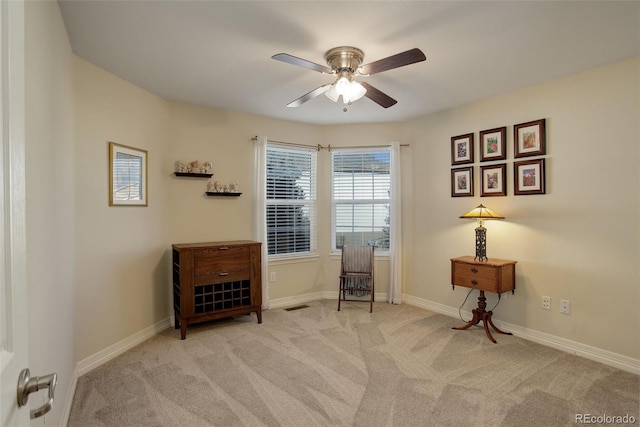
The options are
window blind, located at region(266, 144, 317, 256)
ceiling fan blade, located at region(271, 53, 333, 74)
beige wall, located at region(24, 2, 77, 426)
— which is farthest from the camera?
window blind, located at region(266, 144, 317, 256)

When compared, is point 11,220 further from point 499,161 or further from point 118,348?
point 499,161

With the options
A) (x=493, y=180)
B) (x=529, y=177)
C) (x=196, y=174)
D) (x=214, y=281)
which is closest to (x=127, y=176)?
(x=196, y=174)

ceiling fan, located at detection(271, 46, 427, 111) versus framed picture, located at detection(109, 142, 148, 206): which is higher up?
ceiling fan, located at detection(271, 46, 427, 111)

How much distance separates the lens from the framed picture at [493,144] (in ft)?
11.0

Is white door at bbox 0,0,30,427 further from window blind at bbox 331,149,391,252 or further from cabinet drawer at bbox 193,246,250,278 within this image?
window blind at bbox 331,149,391,252

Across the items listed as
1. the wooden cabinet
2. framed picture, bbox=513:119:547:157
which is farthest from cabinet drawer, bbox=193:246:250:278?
framed picture, bbox=513:119:547:157

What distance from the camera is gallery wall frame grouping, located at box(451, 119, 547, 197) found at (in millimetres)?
3115

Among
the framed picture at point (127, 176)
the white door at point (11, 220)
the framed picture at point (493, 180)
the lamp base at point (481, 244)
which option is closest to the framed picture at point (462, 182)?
the framed picture at point (493, 180)

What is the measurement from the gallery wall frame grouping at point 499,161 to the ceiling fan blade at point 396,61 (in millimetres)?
1840

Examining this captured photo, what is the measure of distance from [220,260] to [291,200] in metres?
1.38

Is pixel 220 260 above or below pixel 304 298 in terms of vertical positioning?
above

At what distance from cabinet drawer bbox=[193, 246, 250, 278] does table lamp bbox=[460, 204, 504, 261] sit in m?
2.31

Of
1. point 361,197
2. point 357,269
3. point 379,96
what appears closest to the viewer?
point 379,96

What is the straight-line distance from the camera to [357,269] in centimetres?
429
